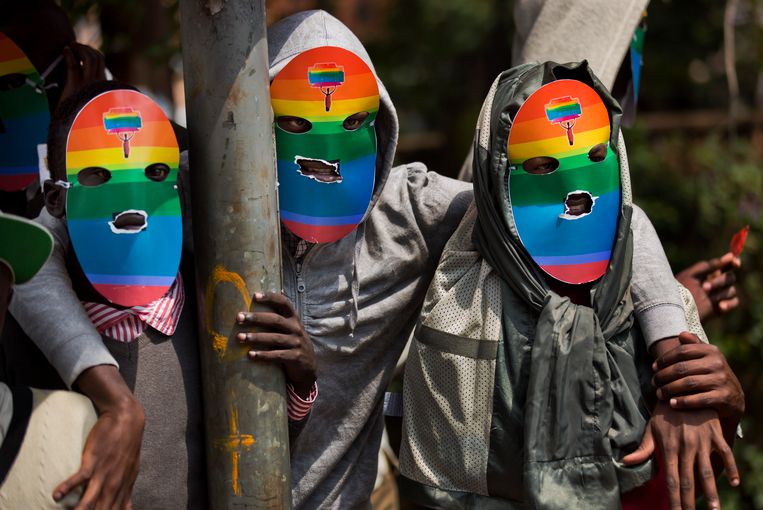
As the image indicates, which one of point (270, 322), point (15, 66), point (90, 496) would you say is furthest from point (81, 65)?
point (90, 496)

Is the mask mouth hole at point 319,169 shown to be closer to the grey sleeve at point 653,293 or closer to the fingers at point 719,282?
the grey sleeve at point 653,293

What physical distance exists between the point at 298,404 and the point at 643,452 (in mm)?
838

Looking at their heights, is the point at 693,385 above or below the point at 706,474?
above

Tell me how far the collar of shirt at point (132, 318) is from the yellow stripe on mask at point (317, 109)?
54 centimetres

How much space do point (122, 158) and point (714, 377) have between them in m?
1.47

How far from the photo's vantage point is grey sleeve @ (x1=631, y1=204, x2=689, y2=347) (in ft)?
8.58

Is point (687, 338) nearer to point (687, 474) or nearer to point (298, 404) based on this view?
point (687, 474)

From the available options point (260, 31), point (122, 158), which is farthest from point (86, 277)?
point (260, 31)

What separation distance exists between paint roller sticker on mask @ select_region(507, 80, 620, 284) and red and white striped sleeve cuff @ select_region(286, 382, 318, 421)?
652mm

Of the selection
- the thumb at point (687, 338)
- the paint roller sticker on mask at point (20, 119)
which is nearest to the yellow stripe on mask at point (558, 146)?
the thumb at point (687, 338)

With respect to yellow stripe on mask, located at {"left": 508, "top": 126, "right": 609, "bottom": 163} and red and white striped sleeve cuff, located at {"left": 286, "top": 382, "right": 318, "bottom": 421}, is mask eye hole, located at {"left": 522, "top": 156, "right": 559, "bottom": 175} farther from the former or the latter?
red and white striped sleeve cuff, located at {"left": 286, "top": 382, "right": 318, "bottom": 421}

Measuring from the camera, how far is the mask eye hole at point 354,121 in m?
2.70

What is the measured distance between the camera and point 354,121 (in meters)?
2.72

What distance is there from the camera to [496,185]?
2.65m
